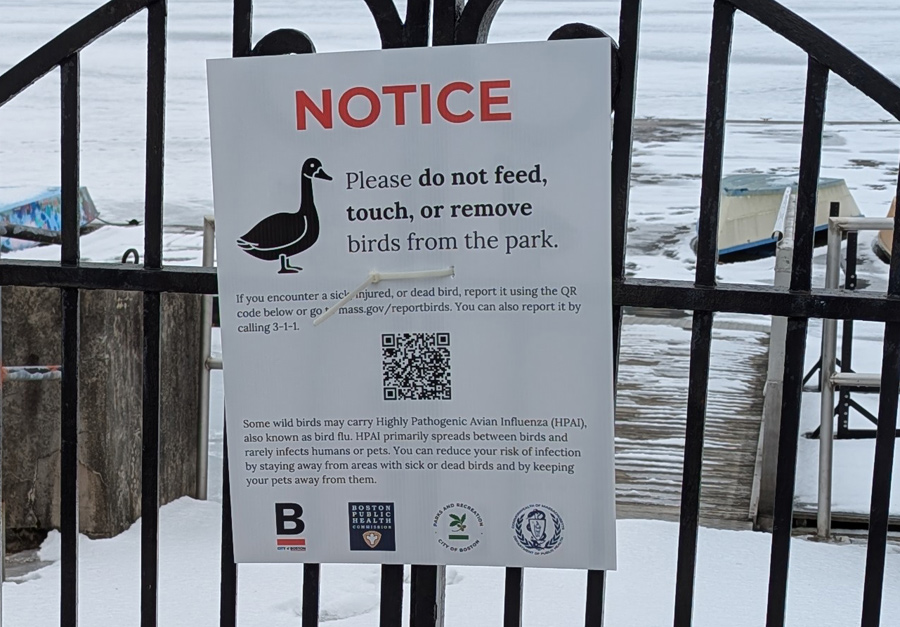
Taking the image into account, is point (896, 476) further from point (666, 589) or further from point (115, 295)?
point (115, 295)

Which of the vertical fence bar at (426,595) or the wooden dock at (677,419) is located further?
the wooden dock at (677,419)

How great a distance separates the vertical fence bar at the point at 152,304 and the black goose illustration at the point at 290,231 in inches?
7.4

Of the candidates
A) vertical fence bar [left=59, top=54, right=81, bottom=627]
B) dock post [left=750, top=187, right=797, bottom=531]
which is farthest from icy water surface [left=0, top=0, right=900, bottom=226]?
vertical fence bar [left=59, top=54, right=81, bottom=627]

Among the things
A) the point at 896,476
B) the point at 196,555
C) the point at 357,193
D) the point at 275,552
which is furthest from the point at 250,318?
the point at 896,476

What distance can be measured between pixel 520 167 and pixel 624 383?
5132mm

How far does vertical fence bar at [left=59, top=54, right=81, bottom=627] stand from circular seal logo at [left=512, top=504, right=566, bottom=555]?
2.71 feet

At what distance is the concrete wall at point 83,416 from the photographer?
11.8 ft

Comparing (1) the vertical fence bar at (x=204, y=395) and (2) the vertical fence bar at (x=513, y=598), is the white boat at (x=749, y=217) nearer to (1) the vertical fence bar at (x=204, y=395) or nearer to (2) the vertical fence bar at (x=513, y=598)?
(1) the vertical fence bar at (x=204, y=395)

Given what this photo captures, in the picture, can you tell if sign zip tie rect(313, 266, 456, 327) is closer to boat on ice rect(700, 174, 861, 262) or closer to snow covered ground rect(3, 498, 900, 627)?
snow covered ground rect(3, 498, 900, 627)

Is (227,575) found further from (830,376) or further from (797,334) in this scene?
(830,376)

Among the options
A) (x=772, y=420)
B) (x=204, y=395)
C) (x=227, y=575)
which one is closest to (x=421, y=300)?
(x=227, y=575)

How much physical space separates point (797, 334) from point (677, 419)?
444 centimetres

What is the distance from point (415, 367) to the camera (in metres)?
1.82

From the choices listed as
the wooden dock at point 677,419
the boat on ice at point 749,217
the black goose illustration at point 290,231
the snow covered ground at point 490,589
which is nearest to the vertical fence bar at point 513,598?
the black goose illustration at point 290,231
